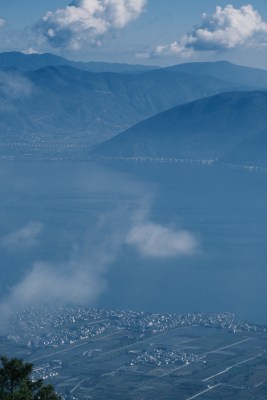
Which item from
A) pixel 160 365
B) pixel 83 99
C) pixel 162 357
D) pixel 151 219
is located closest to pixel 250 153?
pixel 151 219

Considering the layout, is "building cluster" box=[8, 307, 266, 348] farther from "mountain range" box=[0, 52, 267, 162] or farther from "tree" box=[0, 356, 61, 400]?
"mountain range" box=[0, 52, 267, 162]

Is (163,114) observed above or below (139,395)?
above

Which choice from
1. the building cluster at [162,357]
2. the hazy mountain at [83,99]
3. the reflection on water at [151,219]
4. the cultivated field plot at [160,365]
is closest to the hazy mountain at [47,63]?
the hazy mountain at [83,99]

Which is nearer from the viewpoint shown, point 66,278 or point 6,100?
point 66,278

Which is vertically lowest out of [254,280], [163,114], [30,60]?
[254,280]

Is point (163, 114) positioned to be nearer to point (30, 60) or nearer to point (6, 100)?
point (6, 100)

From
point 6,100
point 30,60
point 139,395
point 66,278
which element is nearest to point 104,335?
point 139,395

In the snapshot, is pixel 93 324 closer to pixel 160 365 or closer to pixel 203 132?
pixel 160 365
